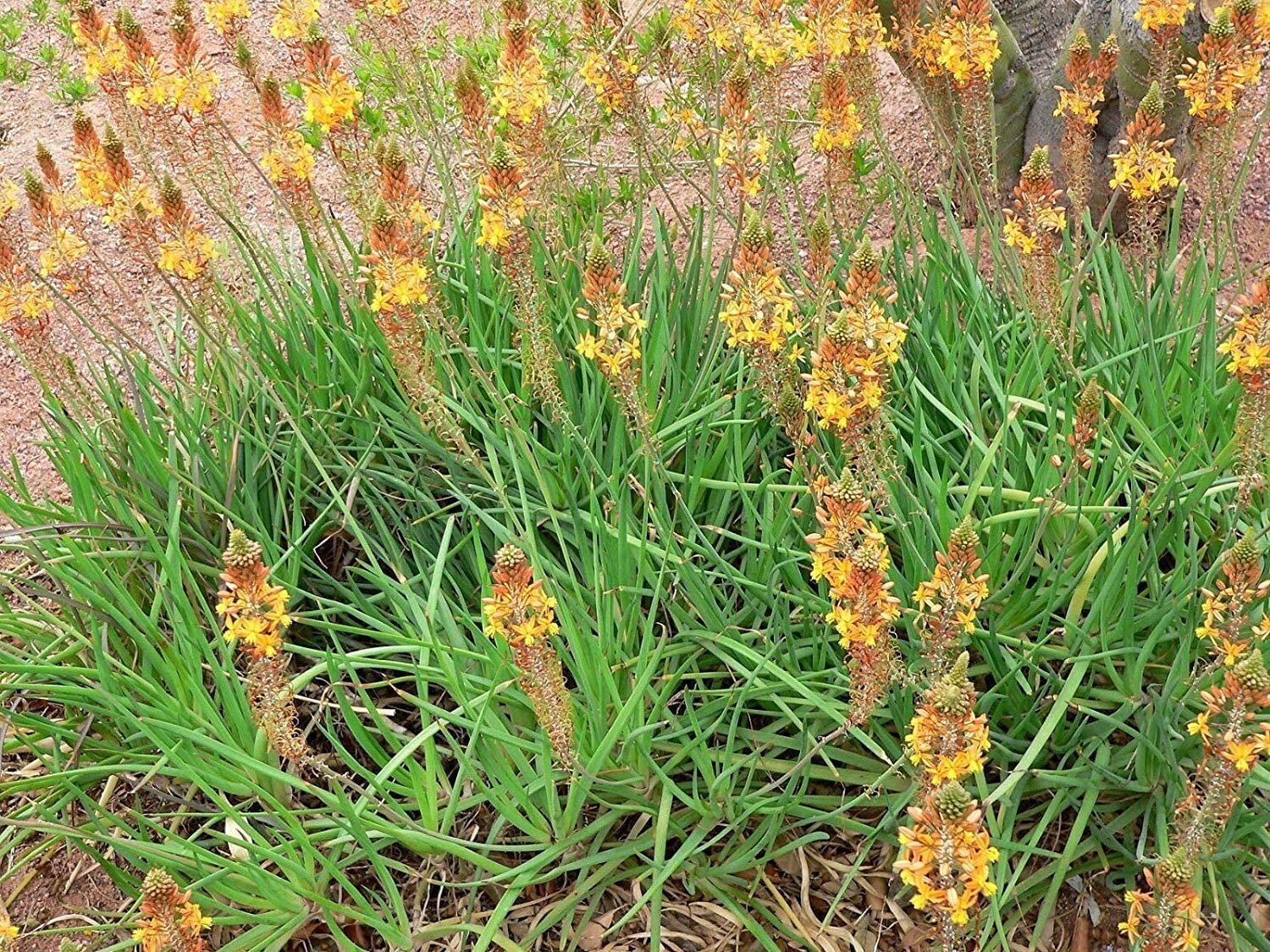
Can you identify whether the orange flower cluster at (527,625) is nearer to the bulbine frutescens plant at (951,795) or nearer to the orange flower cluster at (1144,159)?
the bulbine frutescens plant at (951,795)

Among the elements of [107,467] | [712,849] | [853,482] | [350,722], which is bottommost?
[712,849]

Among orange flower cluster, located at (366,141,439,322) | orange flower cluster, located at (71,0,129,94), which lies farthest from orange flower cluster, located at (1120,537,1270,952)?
orange flower cluster, located at (71,0,129,94)

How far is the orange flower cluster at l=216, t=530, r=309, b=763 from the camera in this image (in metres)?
2.00

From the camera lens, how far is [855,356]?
6.93 ft

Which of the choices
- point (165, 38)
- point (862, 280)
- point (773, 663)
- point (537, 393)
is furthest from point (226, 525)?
point (165, 38)

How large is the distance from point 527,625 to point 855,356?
773mm

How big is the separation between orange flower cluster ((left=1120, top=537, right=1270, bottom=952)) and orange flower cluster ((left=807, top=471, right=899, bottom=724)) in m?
0.54

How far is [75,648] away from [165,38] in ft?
16.5

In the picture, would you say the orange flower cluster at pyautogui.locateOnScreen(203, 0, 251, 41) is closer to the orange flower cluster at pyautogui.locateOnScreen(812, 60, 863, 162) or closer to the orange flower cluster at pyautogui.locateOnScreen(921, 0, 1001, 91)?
the orange flower cluster at pyautogui.locateOnScreen(812, 60, 863, 162)

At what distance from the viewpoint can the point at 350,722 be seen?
2564 millimetres

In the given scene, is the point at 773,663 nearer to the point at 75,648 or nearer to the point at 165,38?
the point at 75,648

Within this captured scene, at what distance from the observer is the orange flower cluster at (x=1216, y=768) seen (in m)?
1.79

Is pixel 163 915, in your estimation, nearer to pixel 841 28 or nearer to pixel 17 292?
pixel 17 292

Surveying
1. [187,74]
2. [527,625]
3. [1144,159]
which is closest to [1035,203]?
[1144,159]
